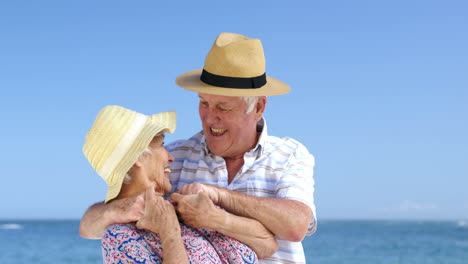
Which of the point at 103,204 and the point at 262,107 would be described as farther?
the point at 262,107

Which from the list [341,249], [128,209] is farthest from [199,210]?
[341,249]

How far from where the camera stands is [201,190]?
3121mm

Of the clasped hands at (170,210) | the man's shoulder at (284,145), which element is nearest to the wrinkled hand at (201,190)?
the clasped hands at (170,210)

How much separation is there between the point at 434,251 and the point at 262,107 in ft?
64.2

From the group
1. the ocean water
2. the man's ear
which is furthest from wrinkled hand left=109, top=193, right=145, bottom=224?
the ocean water

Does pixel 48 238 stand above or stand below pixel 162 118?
below

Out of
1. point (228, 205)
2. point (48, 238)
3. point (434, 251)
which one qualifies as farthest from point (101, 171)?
point (48, 238)

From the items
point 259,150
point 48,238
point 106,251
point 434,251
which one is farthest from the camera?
point 48,238

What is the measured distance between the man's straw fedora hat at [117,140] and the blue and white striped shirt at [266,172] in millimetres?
701

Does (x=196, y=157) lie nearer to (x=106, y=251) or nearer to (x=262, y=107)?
(x=262, y=107)

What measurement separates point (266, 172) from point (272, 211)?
0.47 m

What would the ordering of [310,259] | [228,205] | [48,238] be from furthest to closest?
[48,238], [310,259], [228,205]

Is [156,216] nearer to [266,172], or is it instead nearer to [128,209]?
[128,209]

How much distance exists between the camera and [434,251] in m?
21.7
